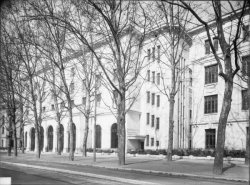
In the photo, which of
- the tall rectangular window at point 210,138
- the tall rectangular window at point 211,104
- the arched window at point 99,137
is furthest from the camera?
the arched window at point 99,137

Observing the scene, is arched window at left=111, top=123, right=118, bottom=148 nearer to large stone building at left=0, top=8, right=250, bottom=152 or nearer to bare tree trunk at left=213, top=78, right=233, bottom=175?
large stone building at left=0, top=8, right=250, bottom=152

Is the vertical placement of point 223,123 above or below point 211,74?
below

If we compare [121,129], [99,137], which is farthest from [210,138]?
[99,137]

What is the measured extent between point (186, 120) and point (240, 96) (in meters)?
15.4

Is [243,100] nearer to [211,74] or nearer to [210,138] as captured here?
[211,74]

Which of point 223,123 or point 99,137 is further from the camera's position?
point 99,137

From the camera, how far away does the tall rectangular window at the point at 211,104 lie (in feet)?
129

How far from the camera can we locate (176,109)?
49438 mm

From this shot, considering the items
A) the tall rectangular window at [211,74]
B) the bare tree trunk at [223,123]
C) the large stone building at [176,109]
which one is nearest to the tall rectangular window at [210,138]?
the large stone building at [176,109]

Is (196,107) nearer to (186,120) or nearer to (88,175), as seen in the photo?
(186,120)

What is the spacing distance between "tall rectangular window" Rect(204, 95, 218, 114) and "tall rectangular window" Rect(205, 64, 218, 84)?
177 cm

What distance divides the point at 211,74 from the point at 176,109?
421 inches

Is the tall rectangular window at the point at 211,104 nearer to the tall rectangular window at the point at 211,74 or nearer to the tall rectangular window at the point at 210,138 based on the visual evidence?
the tall rectangular window at the point at 211,74

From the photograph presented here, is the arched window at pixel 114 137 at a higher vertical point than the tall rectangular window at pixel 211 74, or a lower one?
lower
